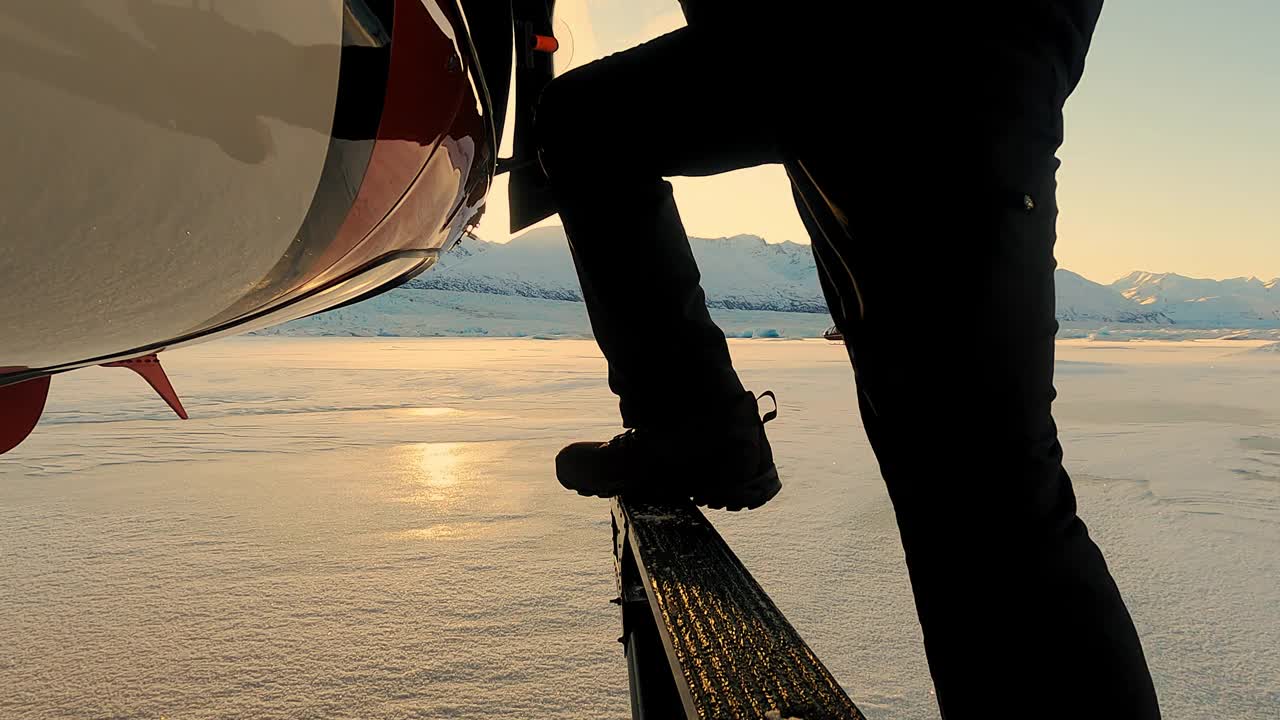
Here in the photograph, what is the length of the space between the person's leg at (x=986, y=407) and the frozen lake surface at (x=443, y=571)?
0.04m

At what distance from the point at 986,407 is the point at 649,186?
0.51 m

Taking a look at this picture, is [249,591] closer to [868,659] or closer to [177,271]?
[177,271]

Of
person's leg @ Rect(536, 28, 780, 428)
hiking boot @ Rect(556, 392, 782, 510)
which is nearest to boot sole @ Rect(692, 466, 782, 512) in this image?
hiking boot @ Rect(556, 392, 782, 510)

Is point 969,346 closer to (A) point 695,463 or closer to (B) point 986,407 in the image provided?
(B) point 986,407

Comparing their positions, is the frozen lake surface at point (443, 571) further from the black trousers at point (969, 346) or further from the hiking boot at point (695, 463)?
the hiking boot at point (695, 463)

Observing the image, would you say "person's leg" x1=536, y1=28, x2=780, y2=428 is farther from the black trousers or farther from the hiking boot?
the black trousers

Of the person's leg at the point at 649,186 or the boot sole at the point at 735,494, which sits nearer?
the person's leg at the point at 649,186

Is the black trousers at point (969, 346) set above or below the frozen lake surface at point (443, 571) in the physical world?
above

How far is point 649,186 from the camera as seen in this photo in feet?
2.80

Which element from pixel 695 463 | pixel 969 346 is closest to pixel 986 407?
pixel 969 346

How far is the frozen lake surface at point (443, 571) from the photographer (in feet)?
2.96

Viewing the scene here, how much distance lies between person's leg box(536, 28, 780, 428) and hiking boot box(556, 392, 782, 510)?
25mm

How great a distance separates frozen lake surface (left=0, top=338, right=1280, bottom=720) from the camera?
90cm

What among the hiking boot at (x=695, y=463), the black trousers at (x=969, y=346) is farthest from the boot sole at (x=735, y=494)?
the black trousers at (x=969, y=346)
